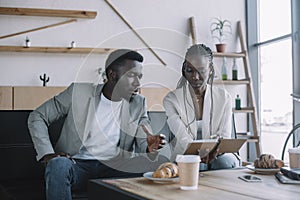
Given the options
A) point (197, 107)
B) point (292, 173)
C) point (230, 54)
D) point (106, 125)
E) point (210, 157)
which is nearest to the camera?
point (292, 173)

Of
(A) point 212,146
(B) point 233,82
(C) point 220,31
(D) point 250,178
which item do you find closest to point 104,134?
(A) point 212,146

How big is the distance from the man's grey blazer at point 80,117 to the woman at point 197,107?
23 centimetres

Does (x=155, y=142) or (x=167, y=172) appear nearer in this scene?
(x=167, y=172)

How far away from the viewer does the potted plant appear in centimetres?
478

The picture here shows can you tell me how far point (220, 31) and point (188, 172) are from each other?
3322 millimetres

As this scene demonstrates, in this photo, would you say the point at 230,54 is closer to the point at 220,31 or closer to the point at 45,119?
the point at 220,31

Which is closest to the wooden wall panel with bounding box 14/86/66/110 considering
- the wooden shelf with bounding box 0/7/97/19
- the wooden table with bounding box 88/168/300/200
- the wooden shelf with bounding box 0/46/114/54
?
the wooden shelf with bounding box 0/46/114/54

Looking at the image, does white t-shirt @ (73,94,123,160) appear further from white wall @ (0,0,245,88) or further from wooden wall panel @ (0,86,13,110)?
white wall @ (0,0,245,88)

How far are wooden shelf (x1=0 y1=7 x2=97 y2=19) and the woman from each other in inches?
63.3

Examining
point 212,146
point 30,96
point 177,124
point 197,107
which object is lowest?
point 212,146

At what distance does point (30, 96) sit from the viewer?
386 centimetres

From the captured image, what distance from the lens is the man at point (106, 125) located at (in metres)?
2.69

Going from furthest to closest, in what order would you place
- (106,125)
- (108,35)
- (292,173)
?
(108,35)
(106,125)
(292,173)

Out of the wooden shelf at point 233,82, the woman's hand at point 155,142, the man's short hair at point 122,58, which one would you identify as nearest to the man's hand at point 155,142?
the woman's hand at point 155,142
